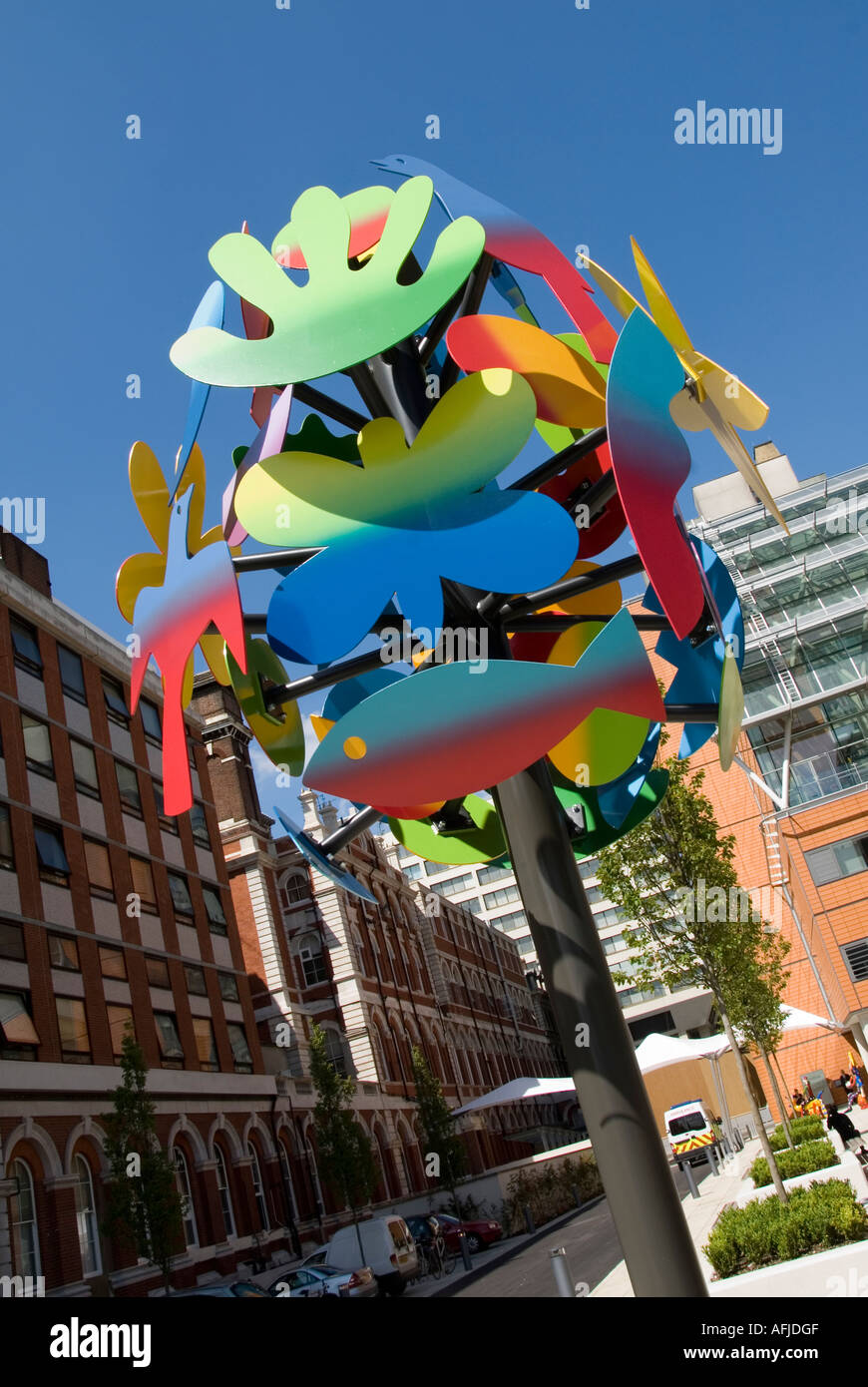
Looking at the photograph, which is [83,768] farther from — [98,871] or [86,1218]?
[86,1218]

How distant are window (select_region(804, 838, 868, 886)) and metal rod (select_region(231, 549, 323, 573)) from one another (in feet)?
121

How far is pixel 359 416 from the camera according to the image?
20.9 ft

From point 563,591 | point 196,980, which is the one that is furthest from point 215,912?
point 563,591

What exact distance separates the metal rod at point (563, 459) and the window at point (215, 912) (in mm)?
31726

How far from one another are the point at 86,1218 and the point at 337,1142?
9.83 m

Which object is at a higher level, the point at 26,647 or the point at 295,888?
the point at 26,647

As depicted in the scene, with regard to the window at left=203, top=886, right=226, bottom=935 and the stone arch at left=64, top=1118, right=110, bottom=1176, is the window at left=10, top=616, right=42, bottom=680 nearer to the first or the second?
the window at left=203, top=886, right=226, bottom=935

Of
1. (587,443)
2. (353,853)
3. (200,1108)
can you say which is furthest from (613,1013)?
(353,853)

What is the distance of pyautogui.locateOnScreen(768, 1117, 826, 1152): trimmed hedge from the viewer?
26.8 metres

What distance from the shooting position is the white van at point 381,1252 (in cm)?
2356

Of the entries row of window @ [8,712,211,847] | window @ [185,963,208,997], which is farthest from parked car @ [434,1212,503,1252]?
row of window @ [8,712,211,847]

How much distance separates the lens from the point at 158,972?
30.5 metres

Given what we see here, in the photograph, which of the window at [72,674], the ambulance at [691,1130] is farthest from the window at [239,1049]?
the ambulance at [691,1130]
